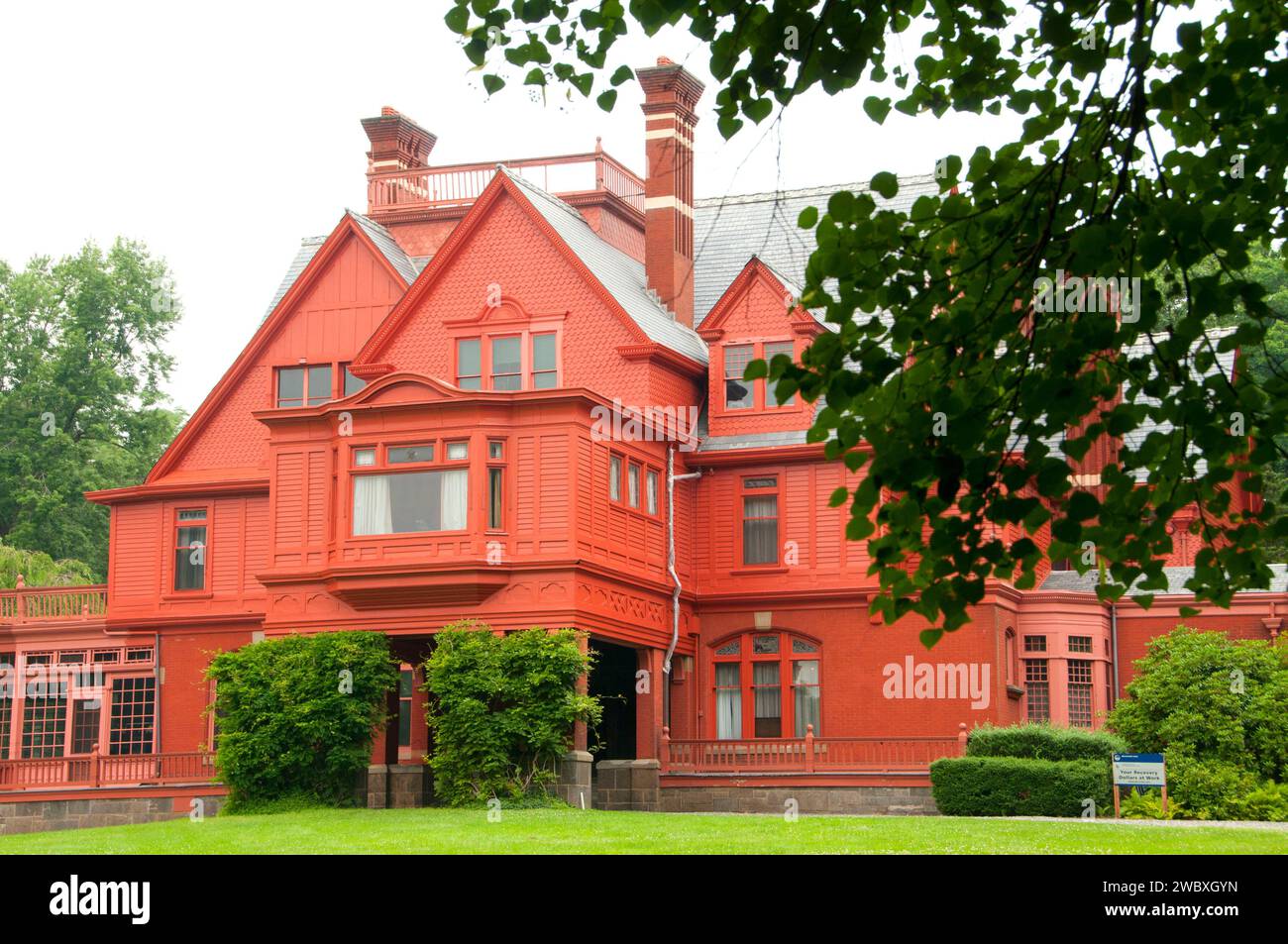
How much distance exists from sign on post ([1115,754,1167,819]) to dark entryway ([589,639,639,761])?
1163cm

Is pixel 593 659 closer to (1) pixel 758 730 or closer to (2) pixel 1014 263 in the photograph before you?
(1) pixel 758 730

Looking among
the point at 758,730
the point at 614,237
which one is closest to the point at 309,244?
the point at 614,237

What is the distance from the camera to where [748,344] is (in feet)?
124

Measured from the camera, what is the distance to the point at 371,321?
3922cm

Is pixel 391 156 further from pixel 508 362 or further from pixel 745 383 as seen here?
pixel 745 383

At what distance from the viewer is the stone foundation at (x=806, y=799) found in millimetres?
31875

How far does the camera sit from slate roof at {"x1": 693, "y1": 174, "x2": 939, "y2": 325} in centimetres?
4019

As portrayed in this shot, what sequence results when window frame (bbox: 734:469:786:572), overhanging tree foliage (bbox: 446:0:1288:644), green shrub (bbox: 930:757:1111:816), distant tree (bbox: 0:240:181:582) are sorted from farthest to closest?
distant tree (bbox: 0:240:181:582)
window frame (bbox: 734:469:786:572)
green shrub (bbox: 930:757:1111:816)
overhanging tree foliage (bbox: 446:0:1288:644)

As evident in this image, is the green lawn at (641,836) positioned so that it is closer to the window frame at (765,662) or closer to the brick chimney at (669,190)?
the window frame at (765,662)

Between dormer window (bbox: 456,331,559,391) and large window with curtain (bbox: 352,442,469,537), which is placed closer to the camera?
large window with curtain (bbox: 352,442,469,537)

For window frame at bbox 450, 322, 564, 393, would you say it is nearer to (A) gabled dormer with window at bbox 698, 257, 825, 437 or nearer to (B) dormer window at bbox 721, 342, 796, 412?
(A) gabled dormer with window at bbox 698, 257, 825, 437

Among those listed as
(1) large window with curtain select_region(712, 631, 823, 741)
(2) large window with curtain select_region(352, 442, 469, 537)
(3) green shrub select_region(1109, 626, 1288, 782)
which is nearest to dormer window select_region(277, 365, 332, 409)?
(2) large window with curtain select_region(352, 442, 469, 537)

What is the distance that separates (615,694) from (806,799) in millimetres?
5739
